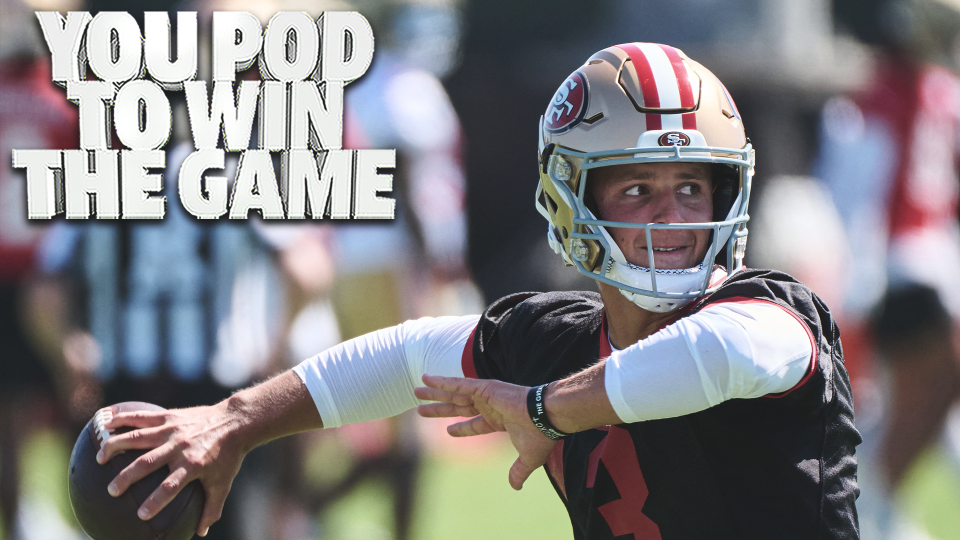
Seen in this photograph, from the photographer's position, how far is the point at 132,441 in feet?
6.74

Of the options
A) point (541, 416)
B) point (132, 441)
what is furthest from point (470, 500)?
point (541, 416)

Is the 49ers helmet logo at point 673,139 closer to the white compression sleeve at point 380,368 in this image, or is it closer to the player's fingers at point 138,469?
the white compression sleeve at point 380,368

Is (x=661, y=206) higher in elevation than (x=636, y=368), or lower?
higher

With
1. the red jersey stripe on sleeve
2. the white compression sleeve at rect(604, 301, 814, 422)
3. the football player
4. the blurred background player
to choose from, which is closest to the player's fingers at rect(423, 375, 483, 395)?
the football player

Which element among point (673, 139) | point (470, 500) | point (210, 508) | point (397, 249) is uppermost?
point (673, 139)

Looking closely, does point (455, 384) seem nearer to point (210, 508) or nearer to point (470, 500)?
point (210, 508)

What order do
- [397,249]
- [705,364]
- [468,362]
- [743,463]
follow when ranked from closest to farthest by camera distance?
[705,364]
[743,463]
[468,362]
[397,249]

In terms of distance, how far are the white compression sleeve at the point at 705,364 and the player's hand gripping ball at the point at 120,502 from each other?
884mm

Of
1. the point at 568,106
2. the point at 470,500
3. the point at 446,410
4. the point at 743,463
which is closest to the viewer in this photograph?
the point at 743,463

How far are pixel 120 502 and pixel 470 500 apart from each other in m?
3.91

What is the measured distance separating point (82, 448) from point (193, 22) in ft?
12.2

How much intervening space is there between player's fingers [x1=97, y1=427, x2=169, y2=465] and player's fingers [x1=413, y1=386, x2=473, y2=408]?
514 mm

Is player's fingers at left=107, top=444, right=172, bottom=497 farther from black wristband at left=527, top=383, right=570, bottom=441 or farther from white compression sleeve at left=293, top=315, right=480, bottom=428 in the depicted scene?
black wristband at left=527, top=383, right=570, bottom=441

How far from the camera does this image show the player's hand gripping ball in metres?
2.01
